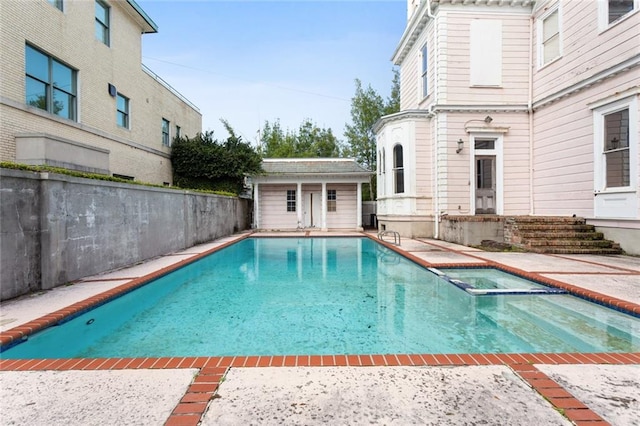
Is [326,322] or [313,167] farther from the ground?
[313,167]

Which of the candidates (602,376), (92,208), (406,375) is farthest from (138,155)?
(602,376)

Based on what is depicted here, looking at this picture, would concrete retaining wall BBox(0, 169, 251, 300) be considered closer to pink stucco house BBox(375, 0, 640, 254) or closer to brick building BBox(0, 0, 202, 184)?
brick building BBox(0, 0, 202, 184)

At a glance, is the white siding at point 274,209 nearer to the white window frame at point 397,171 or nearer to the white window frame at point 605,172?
the white window frame at point 397,171

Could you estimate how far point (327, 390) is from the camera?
2.26 meters

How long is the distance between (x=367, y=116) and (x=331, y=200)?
36.6ft

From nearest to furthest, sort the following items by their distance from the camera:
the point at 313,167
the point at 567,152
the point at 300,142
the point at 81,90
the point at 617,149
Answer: the point at 617,149 → the point at 567,152 → the point at 81,90 → the point at 313,167 → the point at 300,142

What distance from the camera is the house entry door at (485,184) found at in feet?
37.4

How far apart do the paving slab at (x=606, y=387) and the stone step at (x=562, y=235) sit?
7040 mm

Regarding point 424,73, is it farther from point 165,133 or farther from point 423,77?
point 165,133

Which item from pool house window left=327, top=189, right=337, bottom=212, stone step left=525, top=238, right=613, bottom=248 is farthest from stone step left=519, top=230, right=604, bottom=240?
pool house window left=327, top=189, right=337, bottom=212

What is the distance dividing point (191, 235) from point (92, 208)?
16.0 feet

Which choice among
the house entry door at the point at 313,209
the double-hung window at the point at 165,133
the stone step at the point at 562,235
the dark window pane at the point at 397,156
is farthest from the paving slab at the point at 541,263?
the double-hung window at the point at 165,133

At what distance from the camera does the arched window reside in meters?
12.4

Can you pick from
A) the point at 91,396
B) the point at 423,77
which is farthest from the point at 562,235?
the point at 91,396
